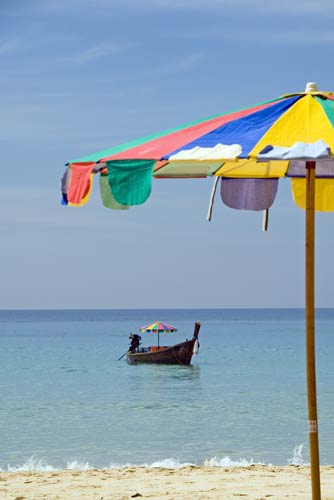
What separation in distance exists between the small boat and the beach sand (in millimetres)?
25062

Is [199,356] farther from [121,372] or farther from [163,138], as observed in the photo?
[163,138]

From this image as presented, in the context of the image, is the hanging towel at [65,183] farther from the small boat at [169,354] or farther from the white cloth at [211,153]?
the small boat at [169,354]

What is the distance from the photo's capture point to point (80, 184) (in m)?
5.09

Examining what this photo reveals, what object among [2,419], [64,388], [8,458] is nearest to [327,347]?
[64,388]

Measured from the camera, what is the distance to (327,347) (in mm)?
57344

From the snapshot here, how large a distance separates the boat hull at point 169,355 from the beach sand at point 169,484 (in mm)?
25054

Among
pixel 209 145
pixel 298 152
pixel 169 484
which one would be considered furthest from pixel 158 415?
pixel 298 152

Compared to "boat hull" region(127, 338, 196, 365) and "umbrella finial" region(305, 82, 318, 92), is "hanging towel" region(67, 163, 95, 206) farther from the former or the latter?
"boat hull" region(127, 338, 196, 365)

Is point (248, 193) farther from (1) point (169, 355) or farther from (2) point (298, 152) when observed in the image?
(1) point (169, 355)

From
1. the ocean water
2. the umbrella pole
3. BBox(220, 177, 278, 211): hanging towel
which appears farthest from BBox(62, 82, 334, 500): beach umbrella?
the ocean water

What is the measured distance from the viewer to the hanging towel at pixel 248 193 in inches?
253

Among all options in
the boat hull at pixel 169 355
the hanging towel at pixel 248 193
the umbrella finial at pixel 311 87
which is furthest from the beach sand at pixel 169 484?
the boat hull at pixel 169 355

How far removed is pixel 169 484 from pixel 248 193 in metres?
3.37

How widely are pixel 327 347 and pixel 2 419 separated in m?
39.9
